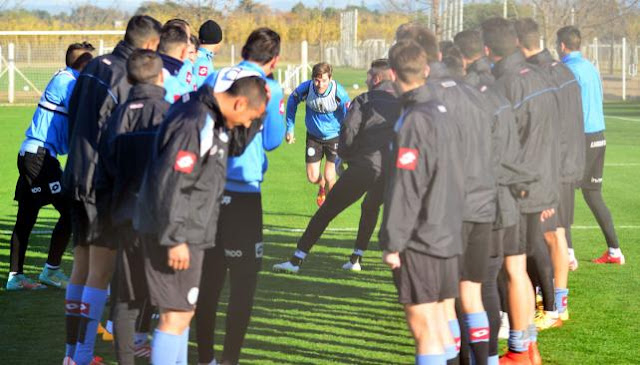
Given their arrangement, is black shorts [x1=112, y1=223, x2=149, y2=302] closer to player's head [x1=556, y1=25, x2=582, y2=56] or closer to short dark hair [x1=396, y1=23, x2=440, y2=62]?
short dark hair [x1=396, y1=23, x2=440, y2=62]

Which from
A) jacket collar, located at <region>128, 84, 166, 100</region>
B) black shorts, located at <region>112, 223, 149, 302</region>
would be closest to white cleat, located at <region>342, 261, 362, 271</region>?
black shorts, located at <region>112, 223, 149, 302</region>

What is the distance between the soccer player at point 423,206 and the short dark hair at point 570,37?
4142 mm

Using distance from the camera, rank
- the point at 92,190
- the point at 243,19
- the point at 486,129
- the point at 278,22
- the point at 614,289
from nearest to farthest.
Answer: the point at 486,129 → the point at 92,190 → the point at 614,289 → the point at 243,19 → the point at 278,22

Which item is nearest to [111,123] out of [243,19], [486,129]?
[486,129]

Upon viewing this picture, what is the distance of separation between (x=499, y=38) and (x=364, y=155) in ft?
10.1

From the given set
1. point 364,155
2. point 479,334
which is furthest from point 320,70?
point 479,334

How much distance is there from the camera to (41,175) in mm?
8898

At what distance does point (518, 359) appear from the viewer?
6.89m

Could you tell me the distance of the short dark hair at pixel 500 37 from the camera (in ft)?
22.2

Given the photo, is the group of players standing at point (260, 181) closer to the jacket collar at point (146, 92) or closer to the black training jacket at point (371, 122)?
the jacket collar at point (146, 92)

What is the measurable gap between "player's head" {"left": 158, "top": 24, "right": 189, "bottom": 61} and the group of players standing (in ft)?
0.04

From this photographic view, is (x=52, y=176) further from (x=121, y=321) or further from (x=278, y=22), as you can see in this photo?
(x=278, y=22)

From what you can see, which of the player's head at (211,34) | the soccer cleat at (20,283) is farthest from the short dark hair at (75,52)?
the soccer cleat at (20,283)

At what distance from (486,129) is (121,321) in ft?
7.82
